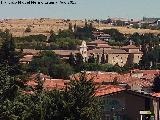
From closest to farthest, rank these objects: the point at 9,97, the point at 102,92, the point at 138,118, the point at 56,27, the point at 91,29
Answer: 1. the point at 9,97
2. the point at 138,118
3. the point at 102,92
4. the point at 91,29
5. the point at 56,27

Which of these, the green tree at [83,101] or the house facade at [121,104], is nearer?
the green tree at [83,101]

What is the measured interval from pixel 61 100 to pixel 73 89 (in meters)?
0.70

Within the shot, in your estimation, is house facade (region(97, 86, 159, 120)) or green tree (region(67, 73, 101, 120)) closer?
green tree (region(67, 73, 101, 120))

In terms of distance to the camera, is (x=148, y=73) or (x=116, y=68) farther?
(x=116, y=68)

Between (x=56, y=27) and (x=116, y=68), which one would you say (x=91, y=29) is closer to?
(x=56, y=27)

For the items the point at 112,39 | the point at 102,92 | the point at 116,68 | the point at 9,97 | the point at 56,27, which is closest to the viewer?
the point at 9,97

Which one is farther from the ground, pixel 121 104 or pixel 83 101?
pixel 83 101

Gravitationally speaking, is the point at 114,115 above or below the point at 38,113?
below

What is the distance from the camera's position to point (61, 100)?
942 inches

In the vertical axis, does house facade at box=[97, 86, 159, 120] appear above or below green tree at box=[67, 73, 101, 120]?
below

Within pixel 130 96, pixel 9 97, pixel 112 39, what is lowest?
pixel 112 39

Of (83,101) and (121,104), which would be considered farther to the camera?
(121,104)

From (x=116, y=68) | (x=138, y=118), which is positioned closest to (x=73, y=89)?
(x=138, y=118)

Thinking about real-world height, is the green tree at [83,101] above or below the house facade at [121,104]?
above
